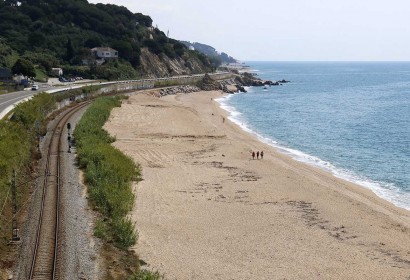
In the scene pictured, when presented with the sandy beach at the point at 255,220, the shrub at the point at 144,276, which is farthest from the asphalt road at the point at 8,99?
the shrub at the point at 144,276

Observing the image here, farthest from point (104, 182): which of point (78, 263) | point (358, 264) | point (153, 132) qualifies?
point (153, 132)

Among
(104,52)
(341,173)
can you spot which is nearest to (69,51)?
(104,52)

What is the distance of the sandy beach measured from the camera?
19.2 metres

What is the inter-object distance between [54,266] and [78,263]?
854 millimetres

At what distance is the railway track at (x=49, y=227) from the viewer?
16344 millimetres

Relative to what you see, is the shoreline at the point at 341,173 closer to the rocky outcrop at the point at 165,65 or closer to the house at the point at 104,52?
the house at the point at 104,52

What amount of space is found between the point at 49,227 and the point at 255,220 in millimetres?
10144

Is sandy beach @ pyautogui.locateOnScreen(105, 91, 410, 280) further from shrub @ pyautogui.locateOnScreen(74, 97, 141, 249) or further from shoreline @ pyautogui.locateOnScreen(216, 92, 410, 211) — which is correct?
shoreline @ pyautogui.locateOnScreen(216, 92, 410, 211)

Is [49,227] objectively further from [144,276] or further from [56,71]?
[56,71]

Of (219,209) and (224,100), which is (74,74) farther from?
(219,209)

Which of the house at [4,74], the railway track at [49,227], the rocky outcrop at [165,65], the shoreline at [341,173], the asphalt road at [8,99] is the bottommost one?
the shoreline at [341,173]

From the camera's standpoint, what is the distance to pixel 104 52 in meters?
104

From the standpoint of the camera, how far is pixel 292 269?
18938 millimetres

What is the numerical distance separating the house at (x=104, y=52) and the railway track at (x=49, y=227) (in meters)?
74.1
